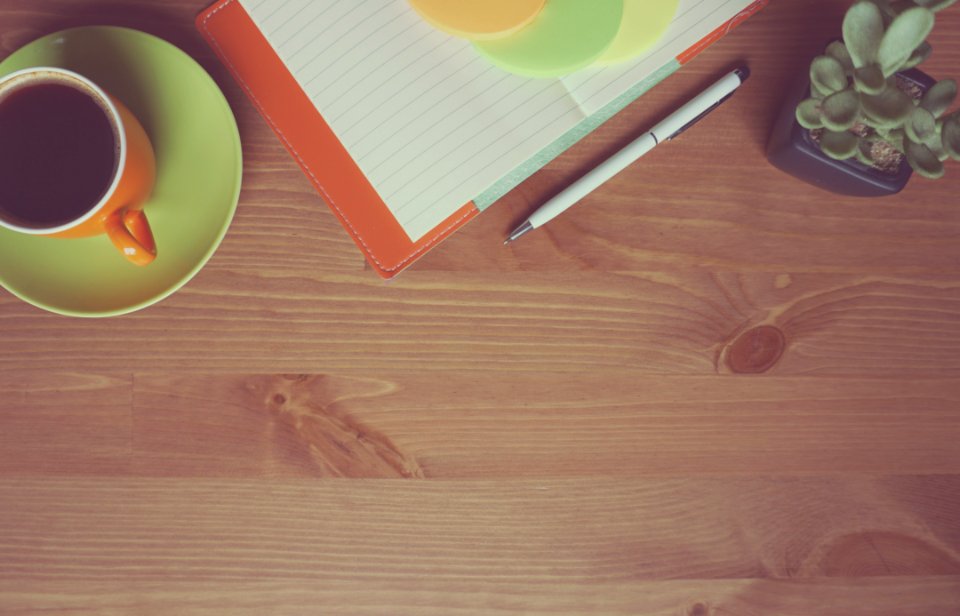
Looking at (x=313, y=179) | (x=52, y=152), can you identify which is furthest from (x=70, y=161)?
(x=313, y=179)

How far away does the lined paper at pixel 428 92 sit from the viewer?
55cm

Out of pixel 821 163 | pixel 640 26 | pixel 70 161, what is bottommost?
pixel 821 163

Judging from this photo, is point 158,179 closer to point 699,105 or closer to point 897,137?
point 699,105

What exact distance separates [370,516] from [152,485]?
0.19 m

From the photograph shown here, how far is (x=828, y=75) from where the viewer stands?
465 millimetres

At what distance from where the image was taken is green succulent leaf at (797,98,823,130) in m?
0.47

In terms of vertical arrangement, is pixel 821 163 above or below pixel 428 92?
below

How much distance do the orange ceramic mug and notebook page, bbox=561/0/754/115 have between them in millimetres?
334

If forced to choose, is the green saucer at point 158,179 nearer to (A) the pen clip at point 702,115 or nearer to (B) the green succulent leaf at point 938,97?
(A) the pen clip at point 702,115

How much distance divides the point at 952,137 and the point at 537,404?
349mm

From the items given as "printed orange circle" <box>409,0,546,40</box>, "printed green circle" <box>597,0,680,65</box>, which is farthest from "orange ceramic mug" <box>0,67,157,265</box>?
"printed green circle" <box>597,0,680,65</box>

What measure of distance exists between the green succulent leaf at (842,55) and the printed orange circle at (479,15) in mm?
206

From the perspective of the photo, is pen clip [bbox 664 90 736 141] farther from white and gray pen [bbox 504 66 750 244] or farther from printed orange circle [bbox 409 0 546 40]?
printed orange circle [bbox 409 0 546 40]

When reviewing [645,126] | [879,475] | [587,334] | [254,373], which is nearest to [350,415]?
[254,373]
